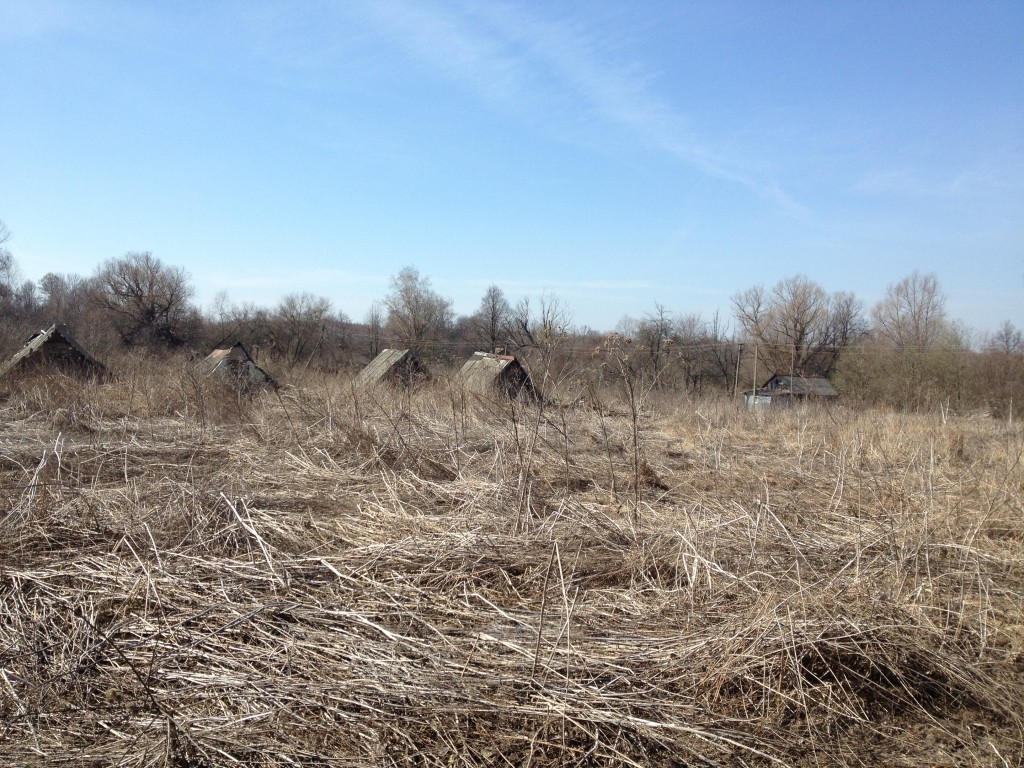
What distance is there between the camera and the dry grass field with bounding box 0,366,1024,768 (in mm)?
2275

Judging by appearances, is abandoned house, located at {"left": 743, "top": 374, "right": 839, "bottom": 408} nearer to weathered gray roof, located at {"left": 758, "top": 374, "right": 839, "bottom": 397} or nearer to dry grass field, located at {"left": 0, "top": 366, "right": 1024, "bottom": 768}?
weathered gray roof, located at {"left": 758, "top": 374, "right": 839, "bottom": 397}

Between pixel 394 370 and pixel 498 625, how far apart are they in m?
12.1

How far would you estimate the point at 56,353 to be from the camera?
46.9 feet

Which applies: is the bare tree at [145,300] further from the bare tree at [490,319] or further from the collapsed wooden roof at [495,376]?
the collapsed wooden roof at [495,376]

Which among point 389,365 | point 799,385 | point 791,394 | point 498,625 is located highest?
point 389,365

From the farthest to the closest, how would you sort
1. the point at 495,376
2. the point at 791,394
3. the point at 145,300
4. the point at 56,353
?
1. the point at 145,300
2. the point at 791,394
3. the point at 56,353
4. the point at 495,376

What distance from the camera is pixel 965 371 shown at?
2505 centimetres

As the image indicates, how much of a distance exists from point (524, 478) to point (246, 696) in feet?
8.83

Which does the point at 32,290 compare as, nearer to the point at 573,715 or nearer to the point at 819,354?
the point at 819,354

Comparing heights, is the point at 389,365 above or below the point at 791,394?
above

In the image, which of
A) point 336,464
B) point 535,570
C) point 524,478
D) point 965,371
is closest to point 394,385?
point 336,464

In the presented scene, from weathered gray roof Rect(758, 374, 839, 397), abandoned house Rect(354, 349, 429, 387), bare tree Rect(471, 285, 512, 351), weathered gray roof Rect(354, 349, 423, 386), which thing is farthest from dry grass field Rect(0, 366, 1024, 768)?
bare tree Rect(471, 285, 512, 351)

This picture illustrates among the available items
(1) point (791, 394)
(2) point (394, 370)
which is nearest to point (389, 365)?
(2) point (394, 370)

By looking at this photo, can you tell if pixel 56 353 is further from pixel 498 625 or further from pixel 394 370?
pixel 498 625
